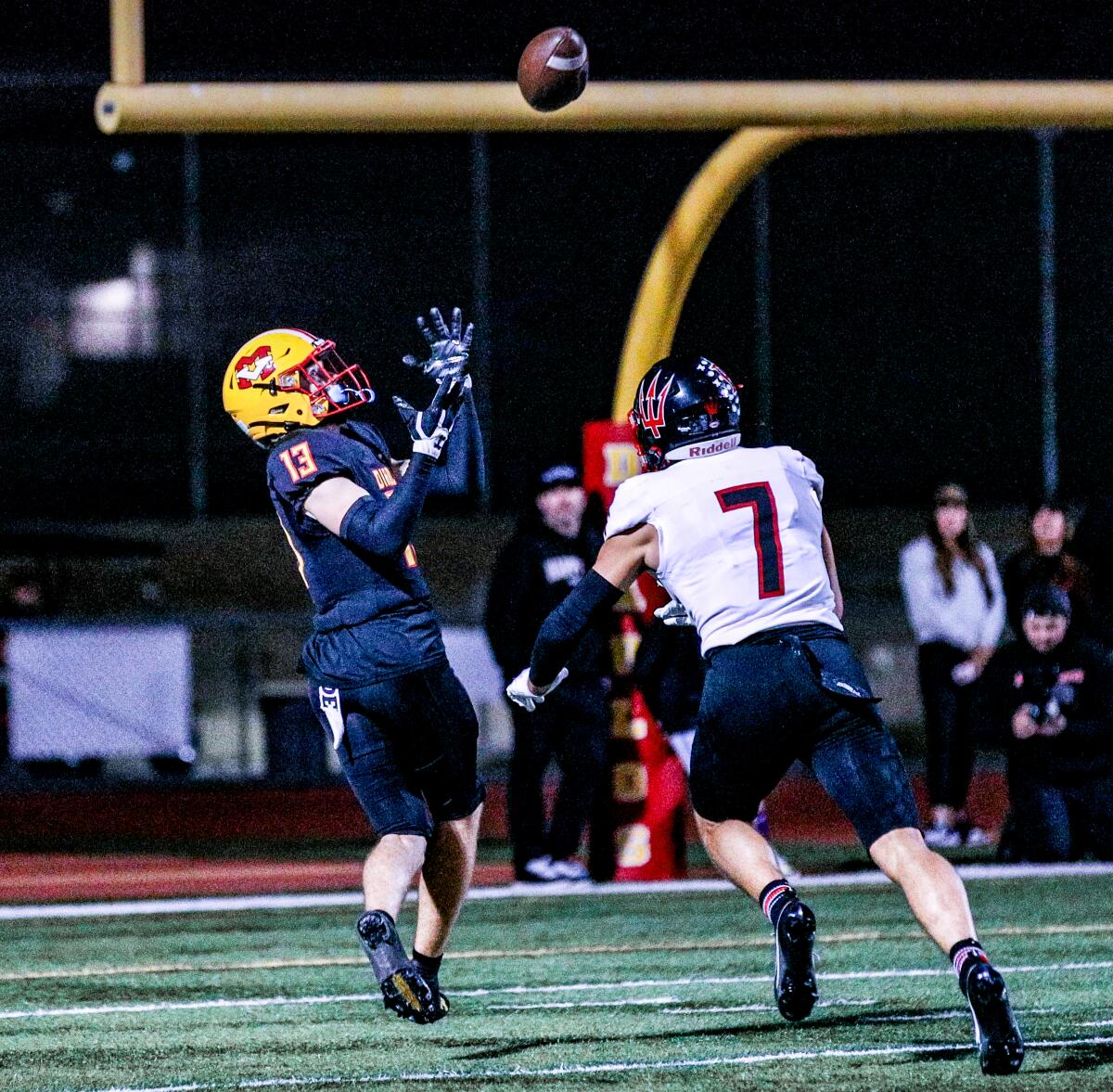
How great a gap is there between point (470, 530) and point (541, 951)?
43.6ft

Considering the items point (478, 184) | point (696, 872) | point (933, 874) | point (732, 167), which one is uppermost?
point (478, 184)

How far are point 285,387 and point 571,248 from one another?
54.1 ft

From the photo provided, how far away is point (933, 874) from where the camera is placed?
4.79m

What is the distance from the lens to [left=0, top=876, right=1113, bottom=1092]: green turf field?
4977 mm

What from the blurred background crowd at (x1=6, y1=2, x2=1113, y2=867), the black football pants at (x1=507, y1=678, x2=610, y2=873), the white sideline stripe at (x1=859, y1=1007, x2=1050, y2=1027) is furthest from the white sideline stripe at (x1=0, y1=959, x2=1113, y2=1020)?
the blurred background crowd at (x1=6, y1=2, x2=1113, y2=867)

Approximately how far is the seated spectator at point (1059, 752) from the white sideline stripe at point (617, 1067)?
4661mm

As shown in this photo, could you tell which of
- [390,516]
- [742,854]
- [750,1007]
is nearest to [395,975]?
[742,854]

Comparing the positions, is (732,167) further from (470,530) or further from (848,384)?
(848,384)

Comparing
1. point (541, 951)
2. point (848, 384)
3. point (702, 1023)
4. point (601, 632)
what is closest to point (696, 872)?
point (601, 632)

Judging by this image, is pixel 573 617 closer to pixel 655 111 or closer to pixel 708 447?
pixel 708 447

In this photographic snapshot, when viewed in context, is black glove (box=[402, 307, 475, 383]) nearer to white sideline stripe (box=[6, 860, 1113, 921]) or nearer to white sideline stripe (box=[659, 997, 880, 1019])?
white sideline stripe (box=[659, 997, 880, 1019])

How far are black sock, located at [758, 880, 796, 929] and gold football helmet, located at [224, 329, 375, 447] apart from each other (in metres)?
1.72

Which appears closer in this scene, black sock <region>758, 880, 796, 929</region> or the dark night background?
black sock <region>758, 880, 796, 929</region>

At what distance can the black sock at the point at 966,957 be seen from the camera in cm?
452
